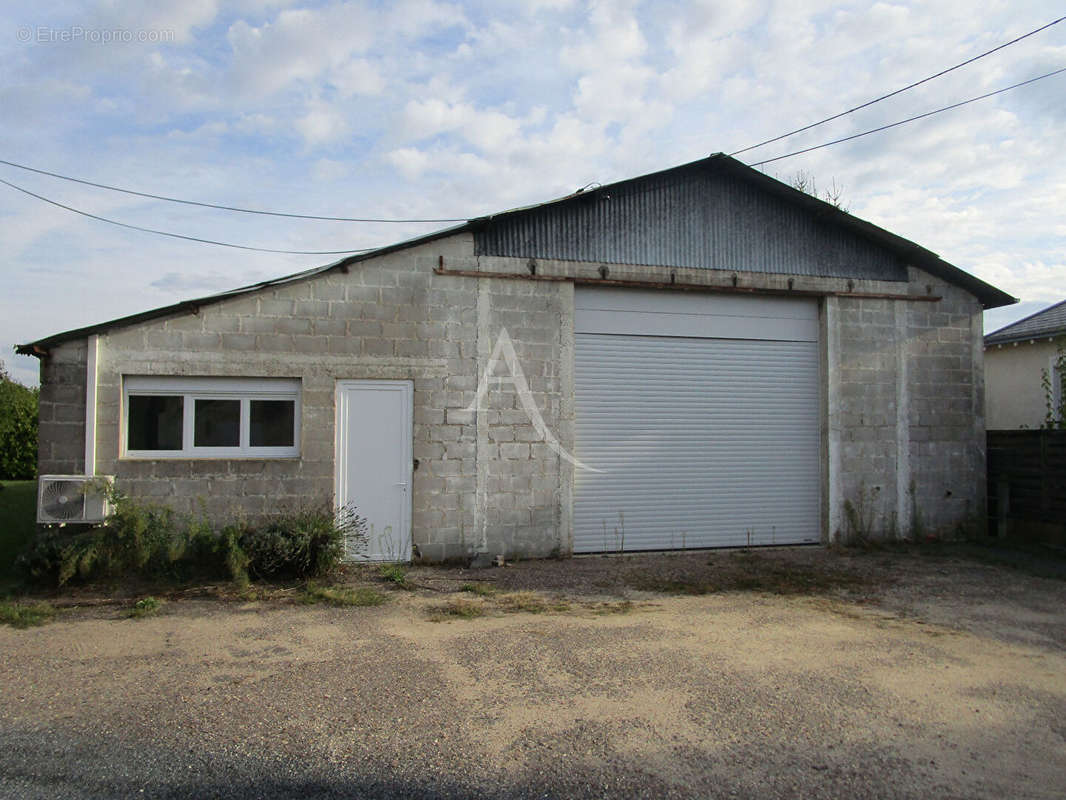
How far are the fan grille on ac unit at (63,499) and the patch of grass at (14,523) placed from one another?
2.28ft

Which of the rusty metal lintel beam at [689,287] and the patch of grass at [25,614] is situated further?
the rusty metal lintel beam at [689,287]

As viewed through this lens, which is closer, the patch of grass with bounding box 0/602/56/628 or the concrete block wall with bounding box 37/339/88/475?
the patch of grass with bounding box 0/602/56/628

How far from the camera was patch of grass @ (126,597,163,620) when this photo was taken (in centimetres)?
681

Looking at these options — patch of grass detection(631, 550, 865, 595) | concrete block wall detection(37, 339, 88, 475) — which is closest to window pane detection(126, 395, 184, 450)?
concrete block wall detection(37, 339, 88, 475)

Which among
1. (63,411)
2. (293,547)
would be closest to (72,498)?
(63,411)

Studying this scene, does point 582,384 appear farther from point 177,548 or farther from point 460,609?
point 177,548

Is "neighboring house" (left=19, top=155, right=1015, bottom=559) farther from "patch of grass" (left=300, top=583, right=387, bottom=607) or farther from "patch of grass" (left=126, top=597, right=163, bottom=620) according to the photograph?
"patch of grass" (left=126, top=597, right=163, bottom=620)

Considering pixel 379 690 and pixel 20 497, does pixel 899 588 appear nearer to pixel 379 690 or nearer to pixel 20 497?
pixel 379 690

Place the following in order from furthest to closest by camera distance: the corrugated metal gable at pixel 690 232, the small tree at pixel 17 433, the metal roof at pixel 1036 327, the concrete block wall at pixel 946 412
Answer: the small tree at pixel 17 433, the metal roof at pixel 1036 327, the concrete block wall at pixel 946 412, the corrugated metal gable at pixel 690 232

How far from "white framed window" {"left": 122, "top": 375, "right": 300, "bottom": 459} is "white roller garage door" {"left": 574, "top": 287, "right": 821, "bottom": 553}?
3779 millimetres

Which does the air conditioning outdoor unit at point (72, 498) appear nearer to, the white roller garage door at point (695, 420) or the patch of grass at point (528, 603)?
the patch of grass at point (528, 603)

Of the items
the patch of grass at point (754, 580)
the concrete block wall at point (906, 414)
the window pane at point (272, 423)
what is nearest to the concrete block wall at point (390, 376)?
the window pane at point (272, 423)

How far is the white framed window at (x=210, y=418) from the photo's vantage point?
27.5 feet

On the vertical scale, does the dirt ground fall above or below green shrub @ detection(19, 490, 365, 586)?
below
